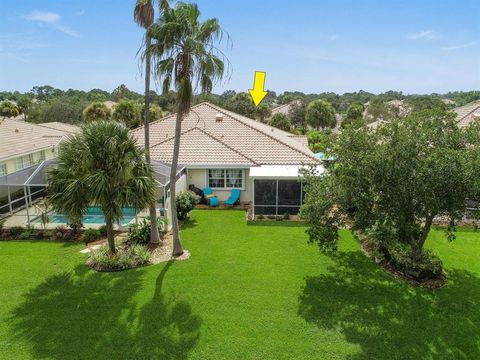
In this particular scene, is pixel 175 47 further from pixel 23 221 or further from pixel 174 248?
pixel 23 221

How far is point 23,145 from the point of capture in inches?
1115

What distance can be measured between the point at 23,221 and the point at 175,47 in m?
14.1

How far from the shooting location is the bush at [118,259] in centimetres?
1437

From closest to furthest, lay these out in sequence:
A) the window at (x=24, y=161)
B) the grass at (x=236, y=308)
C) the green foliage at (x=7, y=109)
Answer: the grass at (x=236, y=308) → the window at (x=24, y=161) → the green foliage at (x=7, y=109)

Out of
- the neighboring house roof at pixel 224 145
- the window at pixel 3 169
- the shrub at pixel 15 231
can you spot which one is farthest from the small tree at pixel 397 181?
the window at pixel 3 169

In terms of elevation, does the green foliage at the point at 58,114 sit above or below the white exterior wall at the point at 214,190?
above

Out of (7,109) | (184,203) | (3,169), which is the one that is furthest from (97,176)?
(7,109)

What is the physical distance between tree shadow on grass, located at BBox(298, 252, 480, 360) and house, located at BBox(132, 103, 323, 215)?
24.1ft

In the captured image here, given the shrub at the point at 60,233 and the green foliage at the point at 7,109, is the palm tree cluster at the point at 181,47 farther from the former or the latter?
the green foliage at the point at 7,109

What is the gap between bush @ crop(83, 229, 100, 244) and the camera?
1735cm

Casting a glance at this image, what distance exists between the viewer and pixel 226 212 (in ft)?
72.9

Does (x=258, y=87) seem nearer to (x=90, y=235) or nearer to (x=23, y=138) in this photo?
(x=90, y=235)

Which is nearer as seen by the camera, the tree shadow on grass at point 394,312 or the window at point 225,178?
the tree shadow on grass at point 394,312

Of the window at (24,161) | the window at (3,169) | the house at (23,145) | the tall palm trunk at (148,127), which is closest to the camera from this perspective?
the tall palm trunk at (148,127)
